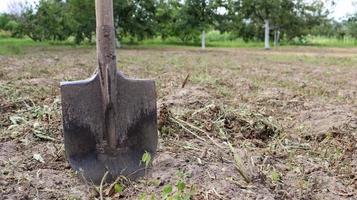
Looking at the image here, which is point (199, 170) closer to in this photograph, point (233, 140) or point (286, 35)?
point (233, 140)

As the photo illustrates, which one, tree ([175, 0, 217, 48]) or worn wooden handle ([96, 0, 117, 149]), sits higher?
tree ([175, 0, 217, 48])

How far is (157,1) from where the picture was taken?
20.0 meters

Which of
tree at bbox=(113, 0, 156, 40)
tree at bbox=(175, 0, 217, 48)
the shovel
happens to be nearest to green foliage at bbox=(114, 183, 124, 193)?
the shovel

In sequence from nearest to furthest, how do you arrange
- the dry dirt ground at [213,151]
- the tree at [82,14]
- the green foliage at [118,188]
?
the green foliage at [118,188] → the dry dirt ground at [213,151] → the tree at [82,14]

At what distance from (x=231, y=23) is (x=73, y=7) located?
6.65m

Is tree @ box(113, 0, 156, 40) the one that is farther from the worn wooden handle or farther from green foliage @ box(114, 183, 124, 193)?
green foliage @ box(114, 183, 124, 193)

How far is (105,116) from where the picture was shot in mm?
2688

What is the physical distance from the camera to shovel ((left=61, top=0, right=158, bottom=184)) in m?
2.67

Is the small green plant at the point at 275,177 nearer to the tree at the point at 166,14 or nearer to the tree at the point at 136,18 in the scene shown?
the tree at the point at 136,18

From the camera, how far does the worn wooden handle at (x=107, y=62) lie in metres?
2.69

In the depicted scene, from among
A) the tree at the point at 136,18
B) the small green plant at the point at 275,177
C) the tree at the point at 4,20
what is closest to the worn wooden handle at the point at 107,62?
the small green plant at the point at 275,177

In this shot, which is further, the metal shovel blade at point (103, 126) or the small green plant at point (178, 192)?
the metal shovel blade at point (103, 126)

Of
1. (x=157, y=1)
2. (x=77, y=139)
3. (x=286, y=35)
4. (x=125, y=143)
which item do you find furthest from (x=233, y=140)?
(x=286, y=35)

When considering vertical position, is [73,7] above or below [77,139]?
above
